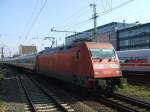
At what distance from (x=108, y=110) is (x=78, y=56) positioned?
5047 mm

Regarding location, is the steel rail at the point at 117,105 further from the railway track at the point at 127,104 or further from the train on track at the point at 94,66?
the train on track at the point at 94,66

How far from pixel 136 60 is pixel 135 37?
194ft

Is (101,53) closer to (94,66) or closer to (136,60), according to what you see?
(94,66)

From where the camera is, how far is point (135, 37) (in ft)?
283

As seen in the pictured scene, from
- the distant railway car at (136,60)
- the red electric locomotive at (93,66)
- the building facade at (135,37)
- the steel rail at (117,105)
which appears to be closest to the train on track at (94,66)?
the red electric locomotive at (93,66)

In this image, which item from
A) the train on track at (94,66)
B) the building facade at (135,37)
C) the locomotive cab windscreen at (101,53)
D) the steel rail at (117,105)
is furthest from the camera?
the building facade at (135,37)

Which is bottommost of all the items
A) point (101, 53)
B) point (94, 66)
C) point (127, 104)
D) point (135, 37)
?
point (127, 104)

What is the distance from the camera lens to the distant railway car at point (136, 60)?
27.0 meters

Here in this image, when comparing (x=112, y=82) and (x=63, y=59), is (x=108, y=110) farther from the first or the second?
(x=63, y=59)

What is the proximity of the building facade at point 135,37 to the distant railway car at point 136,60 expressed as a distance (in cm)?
4937

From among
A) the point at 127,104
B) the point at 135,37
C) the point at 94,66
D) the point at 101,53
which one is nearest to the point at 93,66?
the point at 94,66

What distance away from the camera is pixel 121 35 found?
305 feet

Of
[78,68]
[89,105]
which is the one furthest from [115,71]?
[89,105]

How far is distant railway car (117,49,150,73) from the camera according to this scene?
1064 inches
